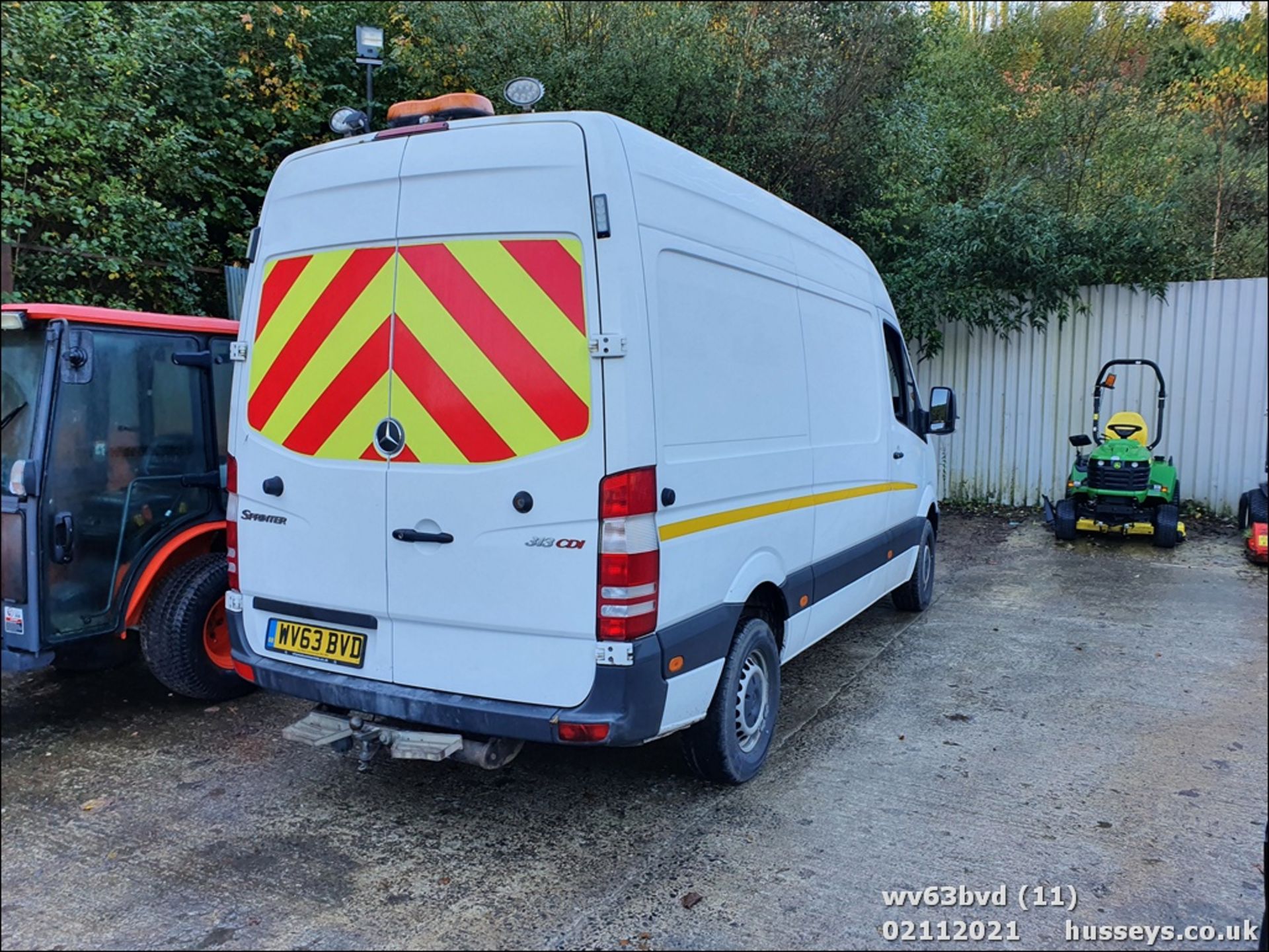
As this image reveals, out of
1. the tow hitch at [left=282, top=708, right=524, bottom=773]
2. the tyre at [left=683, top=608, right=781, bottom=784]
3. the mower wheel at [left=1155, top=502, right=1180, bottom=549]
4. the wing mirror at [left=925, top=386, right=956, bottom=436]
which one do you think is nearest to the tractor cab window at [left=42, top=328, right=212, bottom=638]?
the tow hitch at [left=282, top=708, right=524, bottom=773]

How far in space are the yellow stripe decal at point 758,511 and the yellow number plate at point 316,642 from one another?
4.09 ft

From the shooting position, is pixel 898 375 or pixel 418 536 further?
pixel 898 375

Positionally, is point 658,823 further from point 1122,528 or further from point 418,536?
point 1122,528

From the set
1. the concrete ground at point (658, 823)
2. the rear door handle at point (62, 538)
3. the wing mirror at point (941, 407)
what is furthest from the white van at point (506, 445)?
the wing mirror at point (941, 407)

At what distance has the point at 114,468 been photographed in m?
4.24

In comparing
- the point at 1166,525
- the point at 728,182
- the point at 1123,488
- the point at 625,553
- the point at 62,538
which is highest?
the point at 728,182

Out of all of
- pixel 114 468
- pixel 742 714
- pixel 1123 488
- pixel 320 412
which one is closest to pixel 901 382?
pixel 742 714

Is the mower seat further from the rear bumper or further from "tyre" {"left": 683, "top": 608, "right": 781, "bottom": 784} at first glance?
the rear bumper

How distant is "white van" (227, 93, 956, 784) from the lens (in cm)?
295

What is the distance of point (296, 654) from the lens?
343 centimetres

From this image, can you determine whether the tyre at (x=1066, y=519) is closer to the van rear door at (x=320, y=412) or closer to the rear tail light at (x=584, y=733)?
the rear tail light at (x=584, y=733)

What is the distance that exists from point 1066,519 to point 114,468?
823cm

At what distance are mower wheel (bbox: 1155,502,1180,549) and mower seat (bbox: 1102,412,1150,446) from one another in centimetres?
74

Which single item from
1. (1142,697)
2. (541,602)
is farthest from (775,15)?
(541,602)
